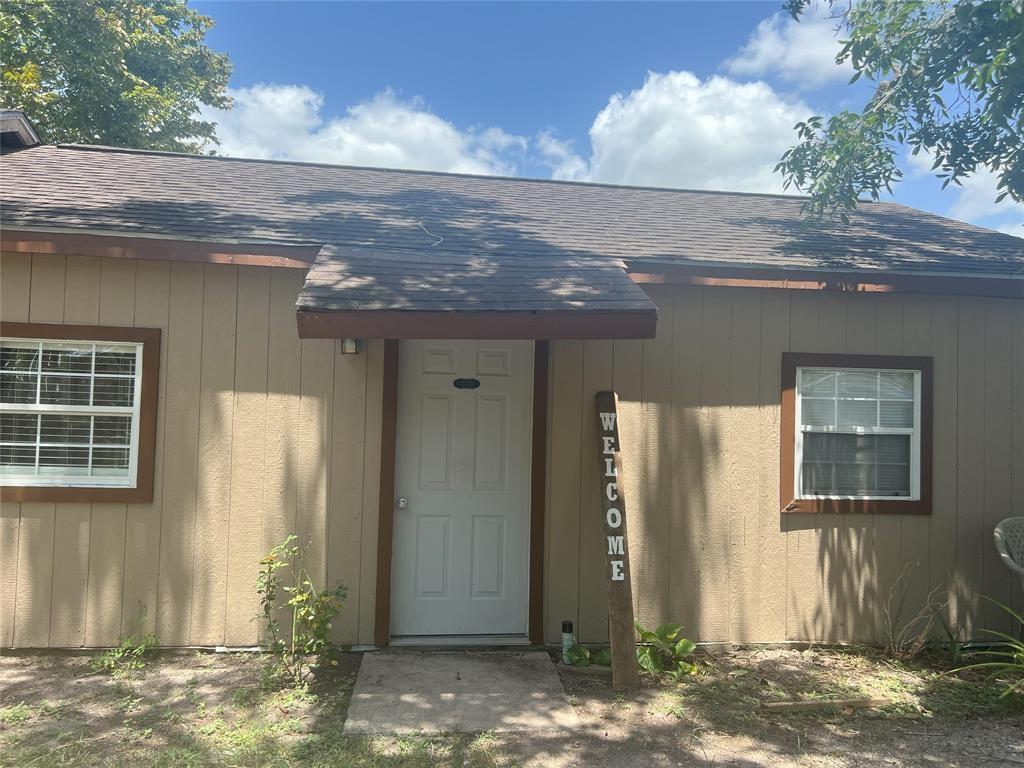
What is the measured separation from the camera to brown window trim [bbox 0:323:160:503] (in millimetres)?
4422

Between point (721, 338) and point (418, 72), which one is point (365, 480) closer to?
point (721, 338)

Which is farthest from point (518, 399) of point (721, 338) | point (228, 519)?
point (228, 519)

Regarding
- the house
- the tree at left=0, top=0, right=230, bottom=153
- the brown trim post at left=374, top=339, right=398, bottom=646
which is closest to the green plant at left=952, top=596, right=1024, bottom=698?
the house

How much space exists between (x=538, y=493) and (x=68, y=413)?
340cm

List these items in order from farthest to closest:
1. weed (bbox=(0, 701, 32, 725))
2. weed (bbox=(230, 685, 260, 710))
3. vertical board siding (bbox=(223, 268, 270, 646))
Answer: vertical board siding (bbox=(223, 268, 270, 646))
weed (bbox=(230, 685, 260, 710))
weed (bbox=(0, 701, 32, 725))

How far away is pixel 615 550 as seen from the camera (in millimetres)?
4363

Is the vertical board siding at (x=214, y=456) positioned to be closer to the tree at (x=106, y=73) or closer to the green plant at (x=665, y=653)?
the green plant at (x=665, y=653)

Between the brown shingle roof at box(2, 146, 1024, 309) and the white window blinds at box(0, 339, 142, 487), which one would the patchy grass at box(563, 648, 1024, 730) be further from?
the white window blinds at box(0, 339, 142, 487)

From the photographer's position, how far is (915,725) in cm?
377

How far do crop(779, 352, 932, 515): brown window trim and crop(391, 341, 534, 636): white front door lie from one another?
204 cm

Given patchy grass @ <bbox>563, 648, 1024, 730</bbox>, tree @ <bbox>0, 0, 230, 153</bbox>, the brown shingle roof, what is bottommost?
patchy grass @ <bbox>563, 648, 1024, 730</bbox>

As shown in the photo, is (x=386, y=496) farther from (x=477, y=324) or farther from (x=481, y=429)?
(x=477, y=324)

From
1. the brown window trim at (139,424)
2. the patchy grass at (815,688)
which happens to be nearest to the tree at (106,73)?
the brown window trim at (139,424)

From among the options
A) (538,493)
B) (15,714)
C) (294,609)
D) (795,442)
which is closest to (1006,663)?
(795,442)
